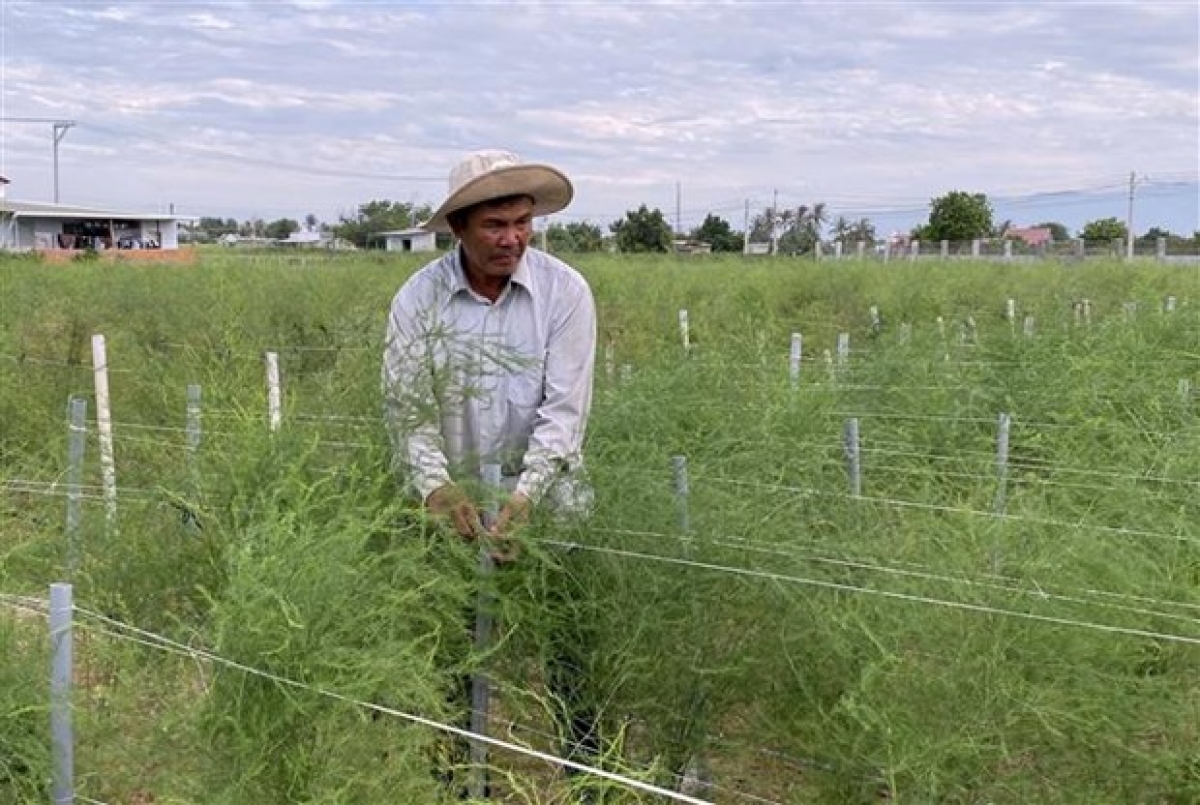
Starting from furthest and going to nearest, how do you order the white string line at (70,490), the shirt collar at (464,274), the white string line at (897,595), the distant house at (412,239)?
the distant house at (412,239) → the white string line at (70,490) → the shirt collar at (464,274) → the white string line at (897,595)

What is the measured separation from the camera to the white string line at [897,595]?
2221 millimetres

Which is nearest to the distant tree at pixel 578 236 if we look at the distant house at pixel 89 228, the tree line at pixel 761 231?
the tree line at pixel 761 231

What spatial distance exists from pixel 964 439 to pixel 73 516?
369 centimetres

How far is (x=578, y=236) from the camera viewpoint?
3169 centimetres

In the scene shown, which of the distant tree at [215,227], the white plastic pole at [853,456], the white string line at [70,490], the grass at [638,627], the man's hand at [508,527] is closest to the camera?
the grass at [638,627]

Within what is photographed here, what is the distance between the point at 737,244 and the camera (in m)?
39.0

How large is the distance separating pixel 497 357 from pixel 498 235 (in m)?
0.24

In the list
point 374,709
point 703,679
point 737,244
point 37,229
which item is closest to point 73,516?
point 374,709

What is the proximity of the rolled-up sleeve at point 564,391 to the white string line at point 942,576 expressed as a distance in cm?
20

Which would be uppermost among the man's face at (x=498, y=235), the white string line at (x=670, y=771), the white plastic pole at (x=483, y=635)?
the man's face at (x=498, y=235)

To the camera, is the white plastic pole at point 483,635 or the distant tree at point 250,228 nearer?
the white plastic pole at point 483,635

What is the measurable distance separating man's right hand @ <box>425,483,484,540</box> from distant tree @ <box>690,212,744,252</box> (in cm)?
3543

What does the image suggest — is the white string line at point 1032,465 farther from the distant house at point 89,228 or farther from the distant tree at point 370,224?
the distant house at point 89,228

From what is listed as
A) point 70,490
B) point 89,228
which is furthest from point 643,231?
point 70,490
